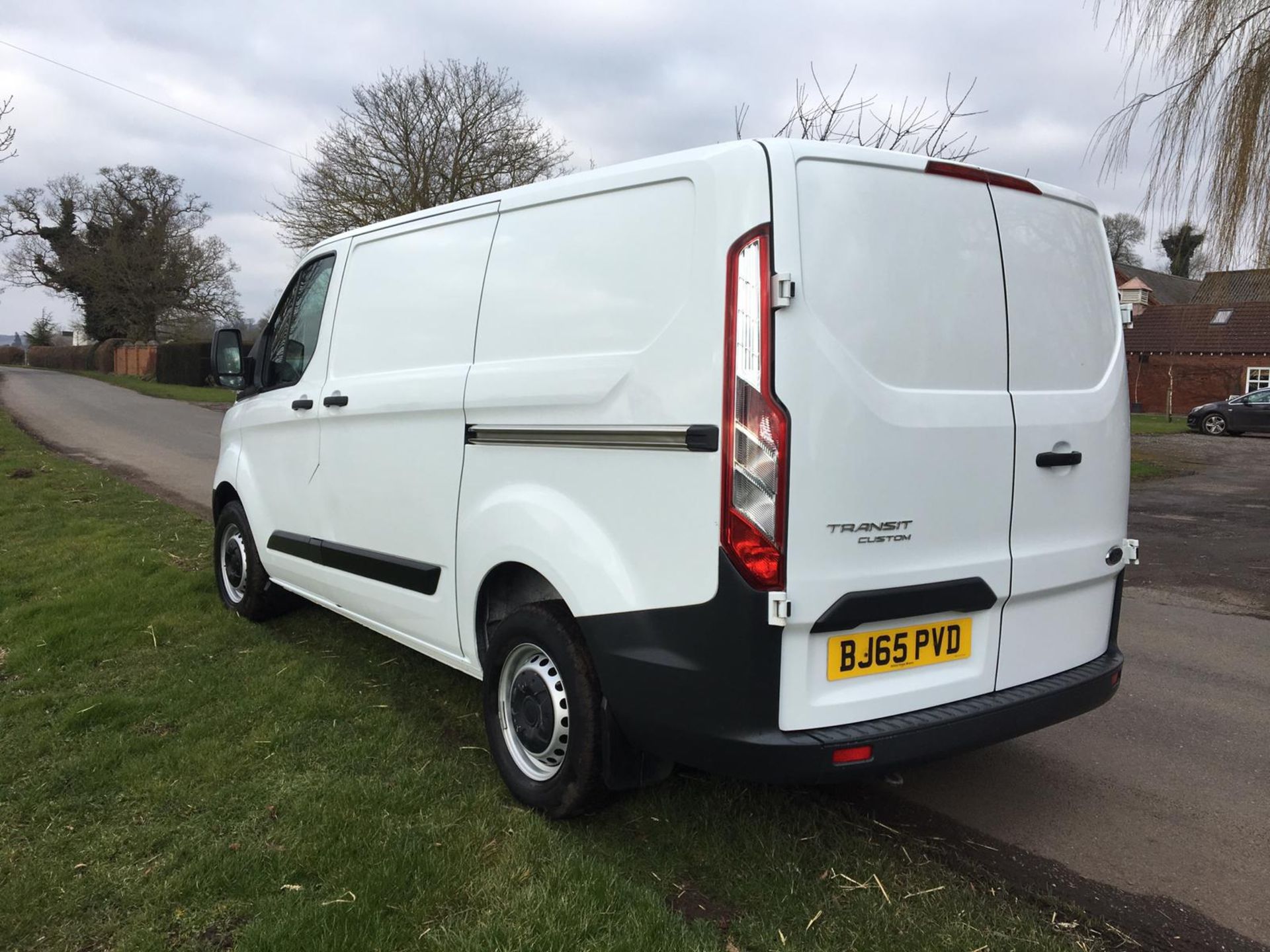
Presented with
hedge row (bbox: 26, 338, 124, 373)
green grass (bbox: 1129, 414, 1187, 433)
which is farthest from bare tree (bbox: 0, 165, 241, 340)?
green grass (bbox: 1129, 414, 1187, 433)

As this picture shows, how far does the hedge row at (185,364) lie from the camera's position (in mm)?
40531

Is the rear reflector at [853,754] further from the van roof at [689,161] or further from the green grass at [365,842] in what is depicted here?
the van roof at [689,161]

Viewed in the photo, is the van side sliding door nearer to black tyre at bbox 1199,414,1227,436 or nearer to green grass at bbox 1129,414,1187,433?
green grass at bbox 1129,414,1187,433

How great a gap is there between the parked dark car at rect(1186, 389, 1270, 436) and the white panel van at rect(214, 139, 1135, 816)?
86.4ft

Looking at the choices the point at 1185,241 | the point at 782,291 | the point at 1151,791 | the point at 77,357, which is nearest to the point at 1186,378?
the point at 1185,241

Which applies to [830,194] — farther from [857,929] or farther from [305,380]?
[305,380]

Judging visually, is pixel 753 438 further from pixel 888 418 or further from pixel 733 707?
pixel 733 707

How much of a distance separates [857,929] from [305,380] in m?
3.56

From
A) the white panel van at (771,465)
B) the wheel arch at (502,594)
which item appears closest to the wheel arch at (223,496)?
the white panel van at (771,465)

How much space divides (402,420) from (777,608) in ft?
6.68

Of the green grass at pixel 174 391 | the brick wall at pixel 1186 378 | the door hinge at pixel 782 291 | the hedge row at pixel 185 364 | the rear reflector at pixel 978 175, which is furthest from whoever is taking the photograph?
the brick wall at pixel 1186 378

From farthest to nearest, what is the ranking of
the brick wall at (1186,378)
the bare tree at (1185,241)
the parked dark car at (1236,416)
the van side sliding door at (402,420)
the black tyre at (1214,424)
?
1. the brick wall at (1186,378)
2. the black tyre at (1214,424)
3. the parked dark car at (1236,416)
4. the bare tree at (1185,241)
5. the van side sliding door at (402,420)

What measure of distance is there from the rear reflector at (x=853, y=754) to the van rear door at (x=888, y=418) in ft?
0.28

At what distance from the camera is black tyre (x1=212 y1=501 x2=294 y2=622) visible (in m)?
5.51
